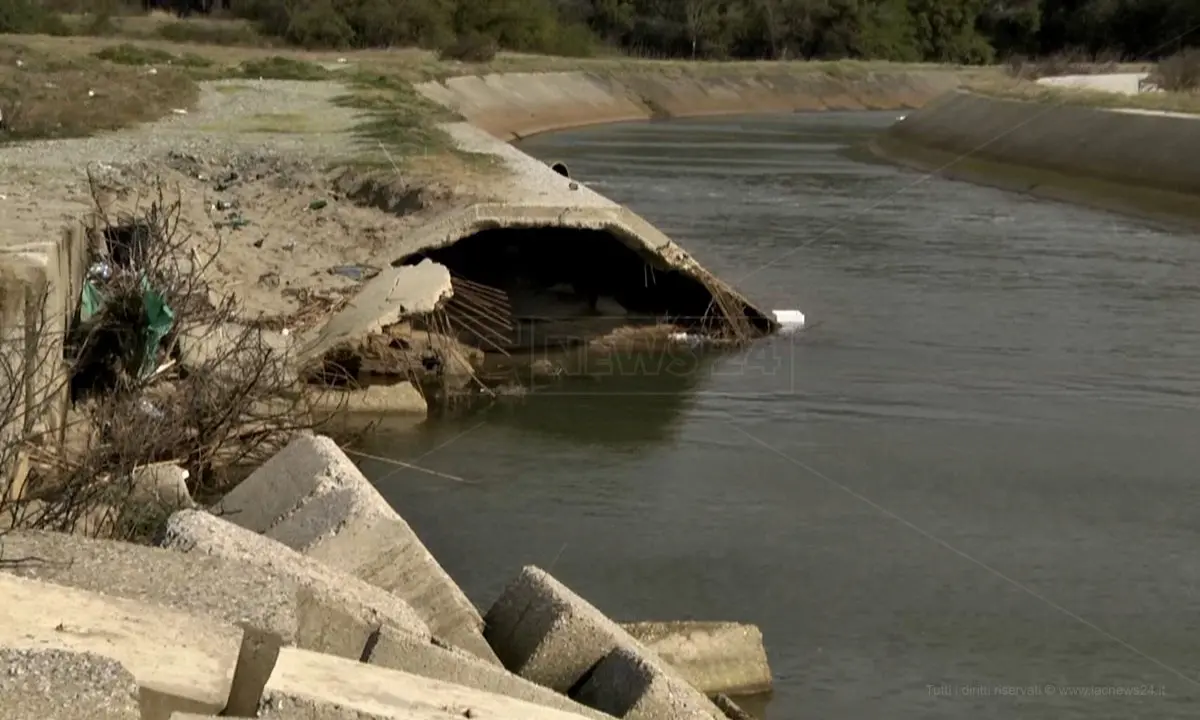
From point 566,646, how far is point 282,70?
33069 millimetres

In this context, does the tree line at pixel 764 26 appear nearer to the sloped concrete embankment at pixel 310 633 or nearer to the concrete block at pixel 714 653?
the concrete block at pixel 714 653

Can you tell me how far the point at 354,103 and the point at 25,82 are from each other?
4.98m

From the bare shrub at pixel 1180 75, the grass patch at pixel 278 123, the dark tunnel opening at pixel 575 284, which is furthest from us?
the bare shrub at pixel 1180 75

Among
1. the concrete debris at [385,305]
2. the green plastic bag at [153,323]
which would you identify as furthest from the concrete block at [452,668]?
the concrete debris at [385,305]

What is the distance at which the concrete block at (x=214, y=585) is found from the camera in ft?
16.3

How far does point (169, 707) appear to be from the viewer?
418 cm

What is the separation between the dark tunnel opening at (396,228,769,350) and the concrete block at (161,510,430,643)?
7.77 meters

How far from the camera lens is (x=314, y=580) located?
549cm

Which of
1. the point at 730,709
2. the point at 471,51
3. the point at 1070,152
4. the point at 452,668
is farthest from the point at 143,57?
the point at 452,668

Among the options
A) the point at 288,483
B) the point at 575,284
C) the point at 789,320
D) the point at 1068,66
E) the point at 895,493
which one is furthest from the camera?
the point at 1068,66

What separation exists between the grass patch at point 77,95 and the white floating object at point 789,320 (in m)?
8.34

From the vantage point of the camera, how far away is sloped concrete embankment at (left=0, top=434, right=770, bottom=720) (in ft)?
13.8

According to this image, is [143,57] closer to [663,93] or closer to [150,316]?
[663,93]

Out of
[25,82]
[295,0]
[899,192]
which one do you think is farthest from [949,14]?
[25,82]
